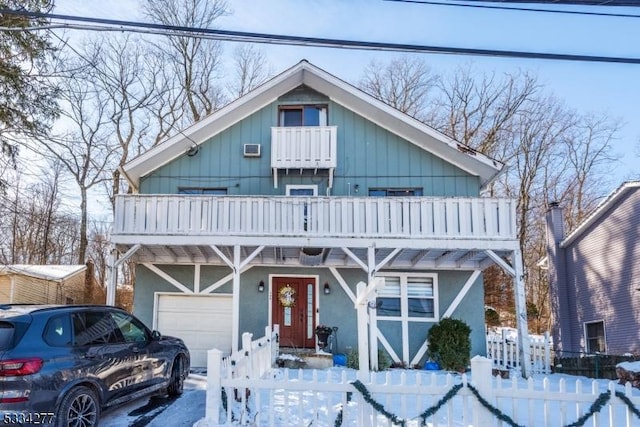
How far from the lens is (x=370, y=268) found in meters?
11.5

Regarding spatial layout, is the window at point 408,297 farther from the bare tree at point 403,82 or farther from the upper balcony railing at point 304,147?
the bare tree at point 403,82

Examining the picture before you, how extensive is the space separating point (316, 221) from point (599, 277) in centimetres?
950

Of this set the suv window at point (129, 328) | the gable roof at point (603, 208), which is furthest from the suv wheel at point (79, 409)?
the gable roof at point (603, 208)

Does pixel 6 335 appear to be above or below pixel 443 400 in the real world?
above

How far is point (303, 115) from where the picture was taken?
1469 centimetres

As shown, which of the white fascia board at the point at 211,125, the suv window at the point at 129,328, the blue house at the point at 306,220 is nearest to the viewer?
the suv window at the point at 129,328

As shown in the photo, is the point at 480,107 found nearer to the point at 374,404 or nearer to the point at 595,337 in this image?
the point at 595,337

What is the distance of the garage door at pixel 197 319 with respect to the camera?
13.6 meters

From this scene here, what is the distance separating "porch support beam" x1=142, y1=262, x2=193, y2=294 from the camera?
1365 cm

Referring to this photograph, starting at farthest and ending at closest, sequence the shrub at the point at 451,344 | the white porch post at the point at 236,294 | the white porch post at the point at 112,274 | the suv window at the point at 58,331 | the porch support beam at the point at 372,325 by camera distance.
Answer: the shrub at the point at 451,344 → the white porch post at the point at 112,274 → the white porch post at the point at 236,294 → the porch support beam at the point at 372,325 → the suv window at the point at 58,331

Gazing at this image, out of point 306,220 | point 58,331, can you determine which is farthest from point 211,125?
point 58,331

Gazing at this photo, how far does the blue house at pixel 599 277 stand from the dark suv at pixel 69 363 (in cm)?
1162

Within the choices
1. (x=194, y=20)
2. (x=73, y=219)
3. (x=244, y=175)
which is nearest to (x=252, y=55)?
(x=194, y=20)

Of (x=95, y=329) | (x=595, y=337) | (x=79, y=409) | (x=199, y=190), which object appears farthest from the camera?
(x=595, y=337)
